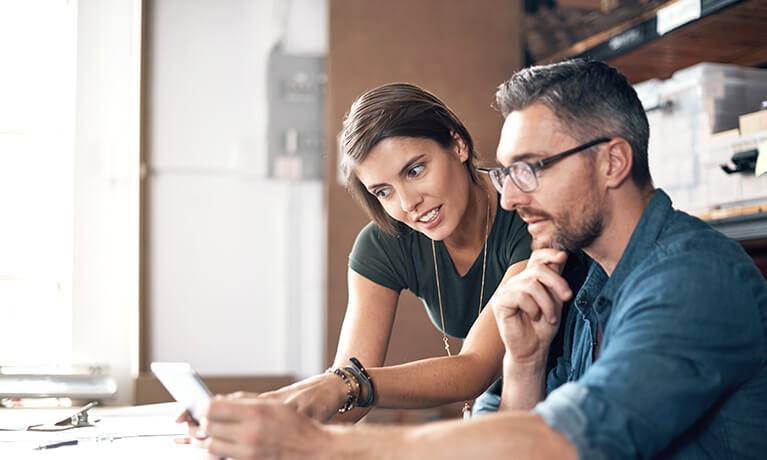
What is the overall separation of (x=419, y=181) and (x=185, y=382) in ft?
2.11

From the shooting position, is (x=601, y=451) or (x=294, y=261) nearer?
(x=601, y=451)

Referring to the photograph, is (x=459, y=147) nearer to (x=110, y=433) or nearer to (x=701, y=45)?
(x=110, y=433)

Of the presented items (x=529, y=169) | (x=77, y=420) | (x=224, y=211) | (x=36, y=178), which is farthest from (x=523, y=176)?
(x=36, y=178)

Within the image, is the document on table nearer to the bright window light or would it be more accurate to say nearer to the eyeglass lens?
the eyeglass lens

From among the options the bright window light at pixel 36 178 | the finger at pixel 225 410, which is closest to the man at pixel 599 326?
the finger at pixel 225 410

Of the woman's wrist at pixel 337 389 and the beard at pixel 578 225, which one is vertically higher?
the beard at pixel 578 225

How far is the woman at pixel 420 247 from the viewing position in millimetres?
1193

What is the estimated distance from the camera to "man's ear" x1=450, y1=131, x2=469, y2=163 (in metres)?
1.43

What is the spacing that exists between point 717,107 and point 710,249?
1082 millimetres

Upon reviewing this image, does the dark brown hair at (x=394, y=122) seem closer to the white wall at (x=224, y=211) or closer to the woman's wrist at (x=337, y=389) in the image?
the woman's wrist at (x=337, y=389)

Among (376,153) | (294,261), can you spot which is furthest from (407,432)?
(294,261)

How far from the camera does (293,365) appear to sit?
2.83m

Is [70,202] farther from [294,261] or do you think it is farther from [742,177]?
[742,177]

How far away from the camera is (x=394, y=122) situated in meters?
1.32
